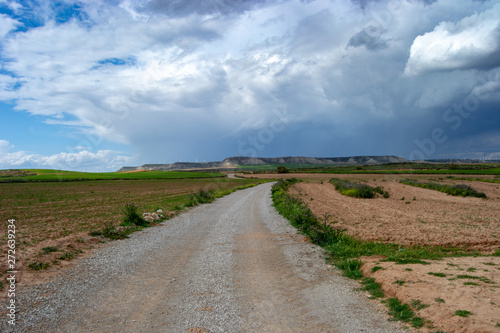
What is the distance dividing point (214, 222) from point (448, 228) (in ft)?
40.3

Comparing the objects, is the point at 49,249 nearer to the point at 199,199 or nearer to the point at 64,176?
the point at 199,199

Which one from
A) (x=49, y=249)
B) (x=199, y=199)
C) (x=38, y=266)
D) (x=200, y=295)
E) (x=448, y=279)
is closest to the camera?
(x=200, y=295)

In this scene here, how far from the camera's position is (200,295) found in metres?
6.68

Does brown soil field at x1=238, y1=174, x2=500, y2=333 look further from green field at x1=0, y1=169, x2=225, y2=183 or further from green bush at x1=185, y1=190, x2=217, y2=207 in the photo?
green field at x1=0, y1=169, x2=225, y2=183

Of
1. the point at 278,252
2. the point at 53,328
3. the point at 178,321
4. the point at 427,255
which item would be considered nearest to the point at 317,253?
the point at 278,252

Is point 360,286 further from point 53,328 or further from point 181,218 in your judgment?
point 181,218

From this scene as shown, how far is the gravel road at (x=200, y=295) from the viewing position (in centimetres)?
532

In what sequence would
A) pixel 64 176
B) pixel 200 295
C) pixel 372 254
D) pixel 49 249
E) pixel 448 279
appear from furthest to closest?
pixel 64 176 < pixel 49 249 < pixel 372 254 < pixel 448 279 < pixel 200 295

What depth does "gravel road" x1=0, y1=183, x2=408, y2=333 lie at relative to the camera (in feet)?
17.5

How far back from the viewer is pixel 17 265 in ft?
28.5

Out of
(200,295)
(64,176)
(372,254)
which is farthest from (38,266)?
(64,176)

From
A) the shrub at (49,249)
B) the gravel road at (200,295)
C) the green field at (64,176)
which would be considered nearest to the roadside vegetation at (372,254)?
the gravel road at (200,295)

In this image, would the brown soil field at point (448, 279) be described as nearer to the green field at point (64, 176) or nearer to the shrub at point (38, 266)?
the shrub at point (38, 266)

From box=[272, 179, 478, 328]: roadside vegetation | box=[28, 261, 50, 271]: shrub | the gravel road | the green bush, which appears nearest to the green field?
the green bush
